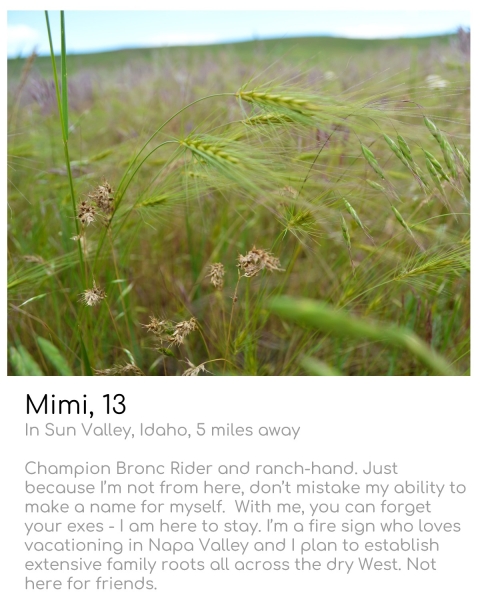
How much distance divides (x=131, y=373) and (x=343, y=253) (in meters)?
0.69

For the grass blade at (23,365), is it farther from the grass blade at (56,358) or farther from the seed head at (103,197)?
the seed head at (103,197)

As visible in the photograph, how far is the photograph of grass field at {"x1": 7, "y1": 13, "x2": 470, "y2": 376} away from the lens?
891mm

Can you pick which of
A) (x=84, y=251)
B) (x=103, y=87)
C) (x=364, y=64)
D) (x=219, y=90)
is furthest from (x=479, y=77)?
(x=103, y=87)

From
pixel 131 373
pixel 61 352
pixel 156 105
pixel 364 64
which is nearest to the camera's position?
pixel 131 373

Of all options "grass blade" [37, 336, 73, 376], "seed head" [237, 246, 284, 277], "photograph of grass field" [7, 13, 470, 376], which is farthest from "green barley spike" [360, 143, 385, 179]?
"grass blade" [37, 336, 73, 376]

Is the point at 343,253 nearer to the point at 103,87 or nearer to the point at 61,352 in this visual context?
the point at 61,352

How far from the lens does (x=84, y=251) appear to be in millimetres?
1163

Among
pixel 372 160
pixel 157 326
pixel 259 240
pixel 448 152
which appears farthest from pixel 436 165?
pixel 259 240

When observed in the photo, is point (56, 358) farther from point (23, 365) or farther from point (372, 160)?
point (372, 160)

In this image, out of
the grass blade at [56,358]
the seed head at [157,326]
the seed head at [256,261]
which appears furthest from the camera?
the grass blade at [56,358]

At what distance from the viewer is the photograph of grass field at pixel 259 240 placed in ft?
2.92

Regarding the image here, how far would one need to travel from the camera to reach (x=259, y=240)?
176cm

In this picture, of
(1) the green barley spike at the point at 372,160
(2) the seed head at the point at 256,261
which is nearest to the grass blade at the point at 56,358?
(2) the seed head at the point at 256,261

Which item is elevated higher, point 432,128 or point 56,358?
point 432,128
